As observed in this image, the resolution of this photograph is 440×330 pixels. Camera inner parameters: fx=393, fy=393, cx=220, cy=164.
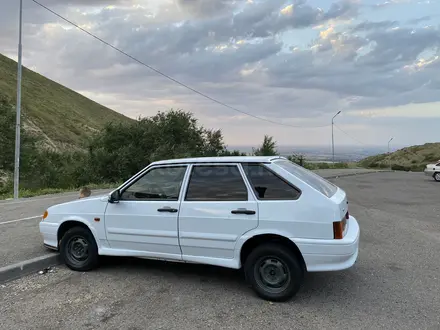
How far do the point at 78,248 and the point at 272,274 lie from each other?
2796 millimetres

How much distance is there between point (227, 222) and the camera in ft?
14.9

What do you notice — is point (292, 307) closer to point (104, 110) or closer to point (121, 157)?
point (121, 157)

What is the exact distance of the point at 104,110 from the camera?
4151 inches

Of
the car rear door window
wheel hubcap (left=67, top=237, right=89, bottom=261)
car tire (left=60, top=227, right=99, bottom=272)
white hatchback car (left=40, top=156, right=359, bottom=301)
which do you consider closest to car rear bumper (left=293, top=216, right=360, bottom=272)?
white hatchback car (left=40, top=156, right=359, bottom=301)

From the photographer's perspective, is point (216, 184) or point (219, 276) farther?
point (219, 276)

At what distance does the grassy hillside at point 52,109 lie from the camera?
5767 cm

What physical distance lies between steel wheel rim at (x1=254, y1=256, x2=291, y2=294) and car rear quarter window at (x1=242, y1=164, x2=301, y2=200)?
2.29 feet

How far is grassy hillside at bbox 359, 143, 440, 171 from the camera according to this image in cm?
6751

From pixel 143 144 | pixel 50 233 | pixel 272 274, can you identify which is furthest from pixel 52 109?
pixel 272 274

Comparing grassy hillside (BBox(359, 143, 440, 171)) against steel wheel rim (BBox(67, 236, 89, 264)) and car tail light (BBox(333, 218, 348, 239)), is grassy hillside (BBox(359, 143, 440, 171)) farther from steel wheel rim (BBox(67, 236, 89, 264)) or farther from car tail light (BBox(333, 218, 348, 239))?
steel wheel rim (BBox(67, 236, 89, 264))

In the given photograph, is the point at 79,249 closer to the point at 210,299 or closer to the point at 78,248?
the point at 78,248

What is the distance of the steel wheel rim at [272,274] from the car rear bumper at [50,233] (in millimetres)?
3029

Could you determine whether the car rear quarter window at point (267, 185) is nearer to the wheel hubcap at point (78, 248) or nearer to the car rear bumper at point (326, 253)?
the car rear bumper at point (326, 253)

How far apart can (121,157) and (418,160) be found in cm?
5934
